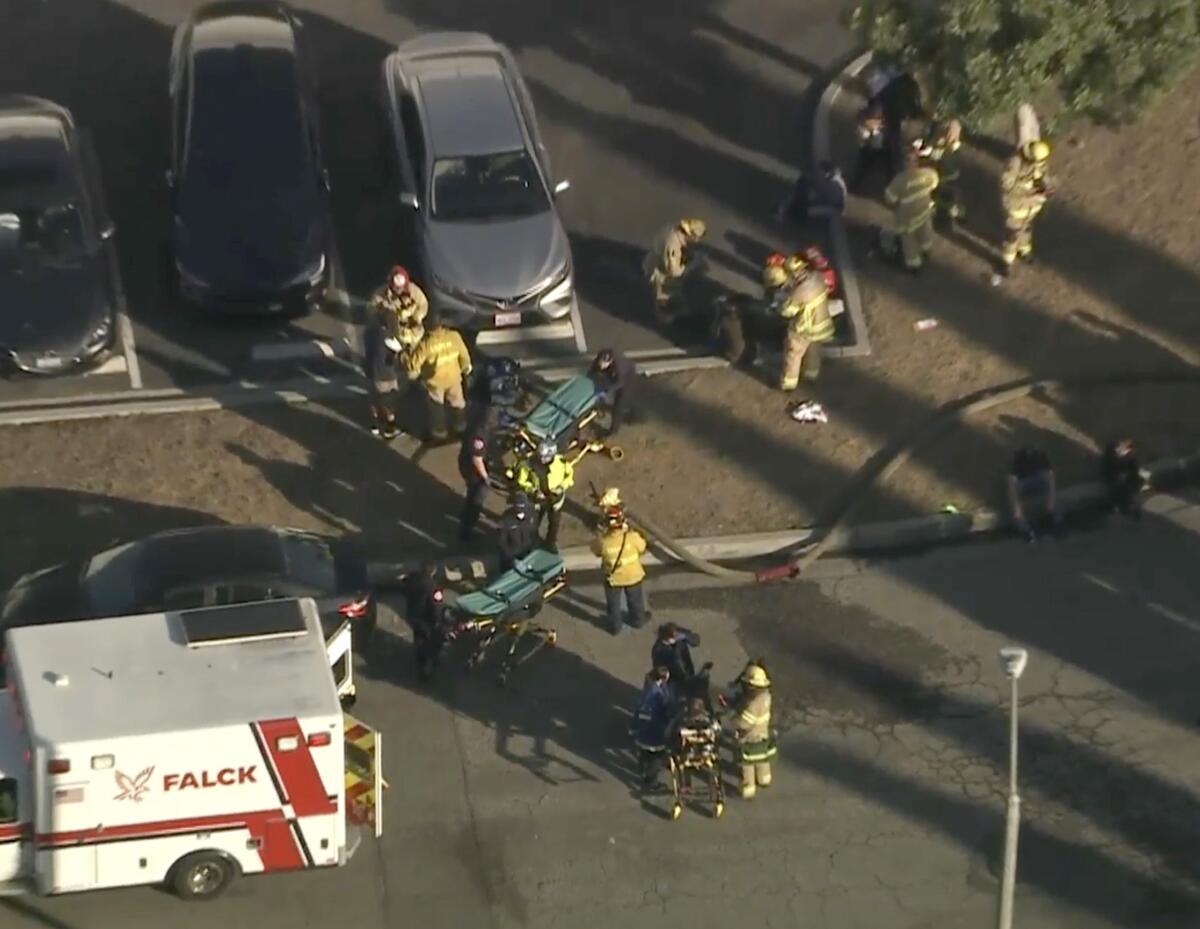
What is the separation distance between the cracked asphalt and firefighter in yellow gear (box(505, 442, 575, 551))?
965 mm

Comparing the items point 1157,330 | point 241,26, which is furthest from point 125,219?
point 1157,330

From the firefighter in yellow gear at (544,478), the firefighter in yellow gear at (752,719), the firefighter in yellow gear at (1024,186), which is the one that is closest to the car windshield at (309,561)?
the firefighter in yellow gear at (544,478)

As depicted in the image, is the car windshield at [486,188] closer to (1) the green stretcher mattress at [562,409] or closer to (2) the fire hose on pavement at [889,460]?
(1) the green stretcher mattress at [562,409]

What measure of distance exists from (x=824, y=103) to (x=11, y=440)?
10.2 meters

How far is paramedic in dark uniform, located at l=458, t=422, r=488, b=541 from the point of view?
78.3ft

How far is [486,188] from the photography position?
88.1 feet

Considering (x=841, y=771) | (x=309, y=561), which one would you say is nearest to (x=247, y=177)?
(x=309, y=561)

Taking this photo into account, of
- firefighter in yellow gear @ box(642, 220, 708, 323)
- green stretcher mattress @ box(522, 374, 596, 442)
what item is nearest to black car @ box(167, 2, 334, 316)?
green stretcher mattress @ box(522, 374, 596, 442)

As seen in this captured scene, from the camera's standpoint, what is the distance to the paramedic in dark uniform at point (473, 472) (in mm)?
23859

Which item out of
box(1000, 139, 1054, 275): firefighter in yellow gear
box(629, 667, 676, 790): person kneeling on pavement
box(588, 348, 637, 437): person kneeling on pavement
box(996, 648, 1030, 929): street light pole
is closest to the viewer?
box(996, 648, 1030, 929): street light pole

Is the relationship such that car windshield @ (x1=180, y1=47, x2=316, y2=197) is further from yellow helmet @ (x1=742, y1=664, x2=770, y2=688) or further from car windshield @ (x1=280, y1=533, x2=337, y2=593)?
yellow helmet @ (x1=742, y1=664, x2=770, y2=688)

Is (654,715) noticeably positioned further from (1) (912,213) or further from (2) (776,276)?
(1) (912,213)

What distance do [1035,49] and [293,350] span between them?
8079 mm

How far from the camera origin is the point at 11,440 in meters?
25.3
